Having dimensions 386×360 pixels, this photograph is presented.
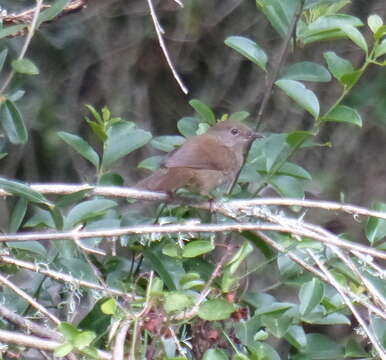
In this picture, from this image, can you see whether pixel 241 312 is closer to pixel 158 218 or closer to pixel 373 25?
pixel 158 218

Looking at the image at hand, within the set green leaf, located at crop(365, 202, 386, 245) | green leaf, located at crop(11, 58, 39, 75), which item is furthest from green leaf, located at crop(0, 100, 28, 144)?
green leaf, located at crop(365, 202, 386, 245)

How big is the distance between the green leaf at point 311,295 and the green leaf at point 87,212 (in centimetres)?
59

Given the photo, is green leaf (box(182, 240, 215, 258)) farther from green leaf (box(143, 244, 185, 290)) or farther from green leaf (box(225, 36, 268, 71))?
green leaf (box(225, 36, 268, 71))

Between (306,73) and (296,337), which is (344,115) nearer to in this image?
(306,73)

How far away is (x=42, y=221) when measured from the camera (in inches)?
114

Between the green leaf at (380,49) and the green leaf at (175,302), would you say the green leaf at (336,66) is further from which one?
the green leaf at (175,302)

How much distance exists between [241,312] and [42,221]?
0.71 m

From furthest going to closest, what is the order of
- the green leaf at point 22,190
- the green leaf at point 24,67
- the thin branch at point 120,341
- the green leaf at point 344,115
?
the green leaf at point 344,115
the green leaf at point 24,67
the green leaf at point 22,190
the thin branch at point 120,341

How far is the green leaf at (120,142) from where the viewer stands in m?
3.22

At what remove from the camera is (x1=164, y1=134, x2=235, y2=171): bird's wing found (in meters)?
3.88

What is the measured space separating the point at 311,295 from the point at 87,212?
0.66 metres

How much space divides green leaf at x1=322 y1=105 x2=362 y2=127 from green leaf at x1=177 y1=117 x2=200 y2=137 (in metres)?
0.72

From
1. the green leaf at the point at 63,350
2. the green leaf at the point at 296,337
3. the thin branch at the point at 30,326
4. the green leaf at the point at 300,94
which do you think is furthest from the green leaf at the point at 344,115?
the green leaf at the point at 63,350

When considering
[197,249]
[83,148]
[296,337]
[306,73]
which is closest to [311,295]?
[296,337]
